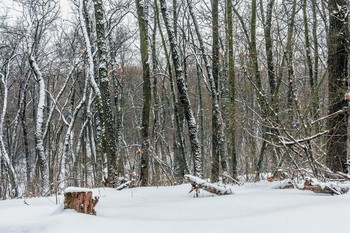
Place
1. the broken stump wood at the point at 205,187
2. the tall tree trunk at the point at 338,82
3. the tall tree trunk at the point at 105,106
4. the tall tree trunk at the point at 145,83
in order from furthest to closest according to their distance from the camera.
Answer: the tall tree trunk at the point at 145,83 < the tall tree trunk at the point at 105,106 < the tall tree trunk at the point at 338,82 < the broken stump wood at the point at 205,187

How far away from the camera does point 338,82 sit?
6.76 metres

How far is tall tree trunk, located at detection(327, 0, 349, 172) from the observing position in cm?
637

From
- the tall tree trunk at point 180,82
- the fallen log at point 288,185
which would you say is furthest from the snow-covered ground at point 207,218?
the tall tree trunk at point 180,82

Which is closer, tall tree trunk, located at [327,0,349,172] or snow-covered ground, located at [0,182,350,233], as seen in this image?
snow-covered ground, located at [0,182,350,233]

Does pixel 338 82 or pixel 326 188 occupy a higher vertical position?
pixel 338 82

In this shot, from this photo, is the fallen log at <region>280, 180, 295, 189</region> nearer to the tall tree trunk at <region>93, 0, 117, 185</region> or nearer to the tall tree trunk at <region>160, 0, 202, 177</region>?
the tall tree trunk at <region>93, 0, 117, 185</region>

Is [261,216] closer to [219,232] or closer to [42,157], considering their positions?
[219,232]

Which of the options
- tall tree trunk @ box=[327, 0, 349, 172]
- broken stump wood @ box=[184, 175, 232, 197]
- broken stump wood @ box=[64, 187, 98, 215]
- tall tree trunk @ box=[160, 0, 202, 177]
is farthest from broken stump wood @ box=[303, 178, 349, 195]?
tall tree trunk @ box=[160, 0, 202, 177]

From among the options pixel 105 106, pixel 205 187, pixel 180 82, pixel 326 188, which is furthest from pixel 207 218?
pixel 180 82

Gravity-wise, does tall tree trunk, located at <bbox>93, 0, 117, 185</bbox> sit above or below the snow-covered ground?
above

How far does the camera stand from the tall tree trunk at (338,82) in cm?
637

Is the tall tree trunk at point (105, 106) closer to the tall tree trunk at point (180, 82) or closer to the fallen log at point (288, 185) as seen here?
the tall tree trunk at point (180, 82)

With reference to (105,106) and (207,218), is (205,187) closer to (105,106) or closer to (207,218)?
(207,218)

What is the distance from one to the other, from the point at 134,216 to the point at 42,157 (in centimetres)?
894
